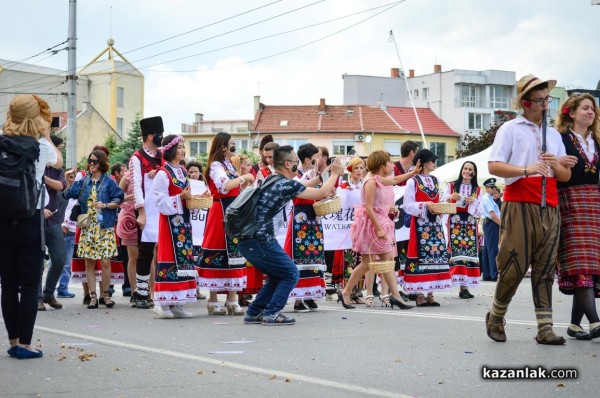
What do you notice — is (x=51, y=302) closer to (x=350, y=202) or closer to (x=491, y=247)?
(x=350, y=202)

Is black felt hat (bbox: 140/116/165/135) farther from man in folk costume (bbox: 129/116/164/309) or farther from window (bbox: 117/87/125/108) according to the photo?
window (bbox: 117/87/125/108)

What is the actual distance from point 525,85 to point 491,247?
46.6ft

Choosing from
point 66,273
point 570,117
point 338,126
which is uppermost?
point 338,126

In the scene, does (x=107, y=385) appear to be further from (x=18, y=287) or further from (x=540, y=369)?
(x=540, y=369)

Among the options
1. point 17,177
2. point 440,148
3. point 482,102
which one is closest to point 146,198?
point 17,177

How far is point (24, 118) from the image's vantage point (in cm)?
895

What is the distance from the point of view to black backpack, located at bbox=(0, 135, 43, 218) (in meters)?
8.64

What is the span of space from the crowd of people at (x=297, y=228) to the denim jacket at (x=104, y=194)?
0.02 meters

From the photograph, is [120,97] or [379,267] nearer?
[379,267]

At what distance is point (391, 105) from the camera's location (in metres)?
120

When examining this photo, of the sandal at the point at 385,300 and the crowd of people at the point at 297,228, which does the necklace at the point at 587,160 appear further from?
the sandal at the point at 385,300

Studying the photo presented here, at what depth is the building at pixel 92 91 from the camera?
9069cm

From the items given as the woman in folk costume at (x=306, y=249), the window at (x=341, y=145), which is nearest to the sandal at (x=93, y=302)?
the woman in folk costume at (x=306, y=249)

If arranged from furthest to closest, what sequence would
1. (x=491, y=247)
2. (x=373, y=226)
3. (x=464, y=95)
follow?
(x=464, y=95), (x=491, y=247), (x=373, y=226)
